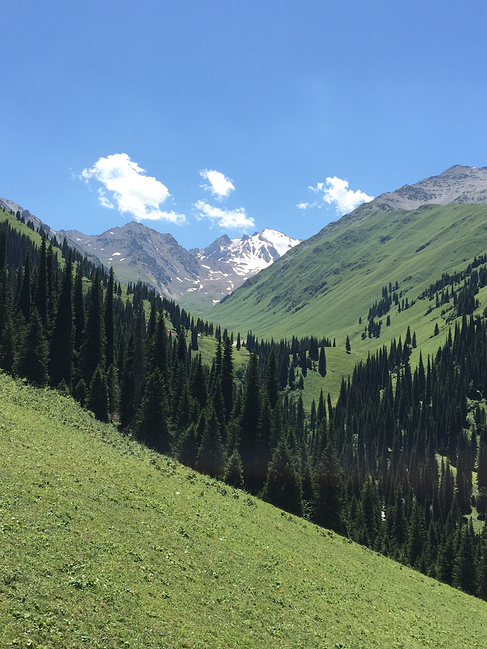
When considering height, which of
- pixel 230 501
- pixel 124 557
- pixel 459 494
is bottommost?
pixel 459 494

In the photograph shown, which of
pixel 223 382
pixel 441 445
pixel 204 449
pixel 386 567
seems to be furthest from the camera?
pixel 441 445

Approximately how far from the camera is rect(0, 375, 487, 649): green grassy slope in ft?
55.8

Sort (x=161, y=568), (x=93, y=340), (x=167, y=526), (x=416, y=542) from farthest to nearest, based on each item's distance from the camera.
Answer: (x=416, y=542)
(x=93, y=340)
(x=167, y=526)
(x=161, y=568)

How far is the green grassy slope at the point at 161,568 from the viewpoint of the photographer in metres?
17.0

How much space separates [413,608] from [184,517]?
65.4ft

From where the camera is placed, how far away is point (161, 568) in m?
22.6

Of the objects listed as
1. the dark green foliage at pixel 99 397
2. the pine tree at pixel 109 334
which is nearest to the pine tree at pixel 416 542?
the dark green foliage at pixel 99 397

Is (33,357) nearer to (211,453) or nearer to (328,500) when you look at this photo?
(211,453)

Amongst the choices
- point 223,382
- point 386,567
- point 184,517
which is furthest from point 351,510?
point 184,517

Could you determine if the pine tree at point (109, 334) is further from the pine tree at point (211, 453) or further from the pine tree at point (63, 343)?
the pine tree at point (211, 453)

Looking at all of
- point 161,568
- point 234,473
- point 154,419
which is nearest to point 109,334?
point 154,419

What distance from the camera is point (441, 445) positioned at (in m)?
190

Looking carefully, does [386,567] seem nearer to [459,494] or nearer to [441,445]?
[459,494]

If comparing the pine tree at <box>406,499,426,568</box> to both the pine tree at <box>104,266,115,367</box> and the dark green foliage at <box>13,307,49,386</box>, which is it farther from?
the dark green foliage at <box>13,307,49,386</box>
